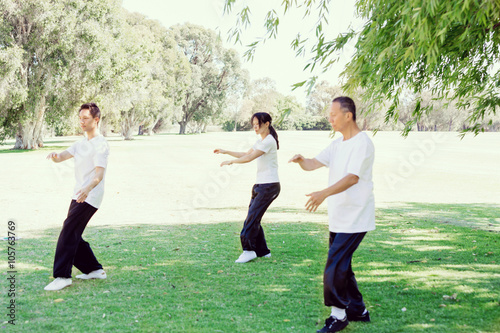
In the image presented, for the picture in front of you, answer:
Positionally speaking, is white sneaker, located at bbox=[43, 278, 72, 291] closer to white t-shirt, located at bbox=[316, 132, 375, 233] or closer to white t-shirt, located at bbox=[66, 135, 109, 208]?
white t-shirt, located at bbox=[66, 135, 109, 208]

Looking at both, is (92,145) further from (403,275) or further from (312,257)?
(403,275)

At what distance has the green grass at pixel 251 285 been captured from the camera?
4250mm

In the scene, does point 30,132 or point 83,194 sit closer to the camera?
point 83,194

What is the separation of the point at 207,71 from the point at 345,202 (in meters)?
75.1

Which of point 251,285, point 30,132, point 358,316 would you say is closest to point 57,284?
point 251,285

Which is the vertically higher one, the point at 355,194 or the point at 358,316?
the point at 355,194

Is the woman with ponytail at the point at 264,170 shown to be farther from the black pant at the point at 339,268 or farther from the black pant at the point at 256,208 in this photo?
the black pant at the point at 339,268

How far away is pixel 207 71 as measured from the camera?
251 ft

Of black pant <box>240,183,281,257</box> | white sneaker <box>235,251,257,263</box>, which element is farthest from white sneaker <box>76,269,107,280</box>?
black pant <box>240,183,281,257</box>

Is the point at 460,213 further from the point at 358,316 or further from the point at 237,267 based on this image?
the point at 358,316

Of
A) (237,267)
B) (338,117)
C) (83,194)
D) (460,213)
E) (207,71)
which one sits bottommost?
(460,213)

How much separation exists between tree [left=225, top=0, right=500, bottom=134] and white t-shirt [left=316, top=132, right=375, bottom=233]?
3.06 feet

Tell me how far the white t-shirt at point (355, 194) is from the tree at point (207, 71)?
71.9 m

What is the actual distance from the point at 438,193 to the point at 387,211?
5.84 meters
